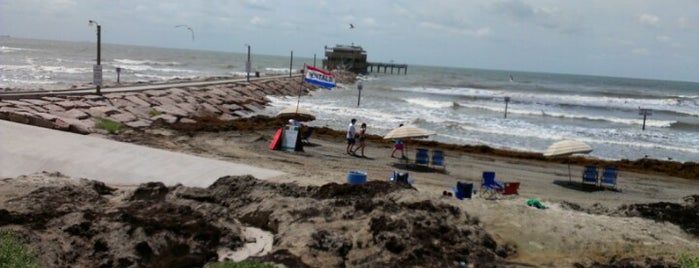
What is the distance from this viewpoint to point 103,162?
12.3 meters

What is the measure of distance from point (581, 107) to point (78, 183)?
146 feet

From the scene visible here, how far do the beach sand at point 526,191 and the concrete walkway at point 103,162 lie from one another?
5.10 feet

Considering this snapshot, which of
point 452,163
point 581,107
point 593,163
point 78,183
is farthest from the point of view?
point 581,107

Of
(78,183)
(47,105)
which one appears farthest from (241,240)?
(47,105)

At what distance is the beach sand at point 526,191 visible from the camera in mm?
8305

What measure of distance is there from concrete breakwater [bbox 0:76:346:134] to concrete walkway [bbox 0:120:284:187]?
2191 mm

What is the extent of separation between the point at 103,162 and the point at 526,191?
31.0 ft

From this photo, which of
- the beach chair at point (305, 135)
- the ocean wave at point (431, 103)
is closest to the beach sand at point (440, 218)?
the beach chair at point (305, 135)

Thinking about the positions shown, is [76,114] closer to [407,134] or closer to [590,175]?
[407,134]

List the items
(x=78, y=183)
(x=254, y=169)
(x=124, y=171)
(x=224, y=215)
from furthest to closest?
(x=254, y=169) < (x=124, y=171) < (x=78, y=183) < (x=224, y=215)

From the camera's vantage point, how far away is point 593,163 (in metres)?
19.2

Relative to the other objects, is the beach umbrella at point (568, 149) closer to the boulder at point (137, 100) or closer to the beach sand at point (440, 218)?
the beach sand at point (440, 218)

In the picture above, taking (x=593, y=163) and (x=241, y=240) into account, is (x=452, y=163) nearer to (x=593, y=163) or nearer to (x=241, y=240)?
(x=593, y=163)

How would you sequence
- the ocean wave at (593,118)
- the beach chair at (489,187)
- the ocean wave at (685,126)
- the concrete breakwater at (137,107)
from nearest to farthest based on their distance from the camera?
the beach chair at (489,187), the concrete breakwater at (137,107), the ocean wave at (685,126), the ocean wave at (593,118)
